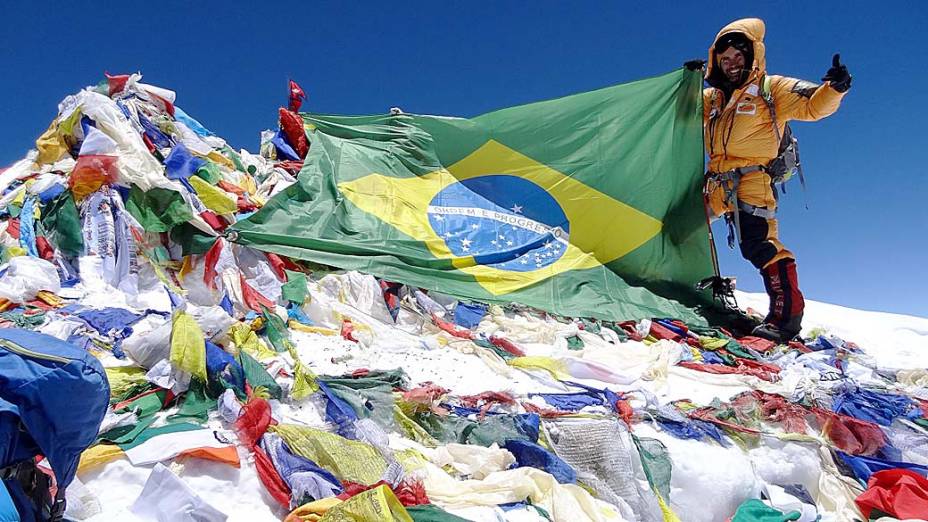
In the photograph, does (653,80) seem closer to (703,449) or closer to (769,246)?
(769,246)

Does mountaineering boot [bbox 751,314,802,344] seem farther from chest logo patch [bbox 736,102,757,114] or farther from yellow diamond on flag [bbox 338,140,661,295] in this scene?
chest logo patch [bbox 736,102,757,114]

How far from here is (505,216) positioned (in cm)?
668

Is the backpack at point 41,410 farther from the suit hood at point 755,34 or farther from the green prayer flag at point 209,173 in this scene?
the suit hood at point 755,34

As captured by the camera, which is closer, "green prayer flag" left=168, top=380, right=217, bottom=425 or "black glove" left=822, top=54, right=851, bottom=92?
"green prayer flag" left=168, top=380, right=217, bottom=425

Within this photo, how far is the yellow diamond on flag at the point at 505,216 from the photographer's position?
238 inches

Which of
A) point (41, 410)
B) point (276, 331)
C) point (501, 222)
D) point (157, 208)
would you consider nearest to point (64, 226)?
point (157, 208)

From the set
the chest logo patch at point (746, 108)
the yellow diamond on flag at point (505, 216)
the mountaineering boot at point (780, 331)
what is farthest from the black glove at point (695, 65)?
the mountaineering boot at point (780, 331)

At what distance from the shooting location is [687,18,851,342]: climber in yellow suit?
19.8 ft

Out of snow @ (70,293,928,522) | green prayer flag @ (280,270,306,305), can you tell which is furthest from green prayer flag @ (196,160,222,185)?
snow @ (70,293,928,522)

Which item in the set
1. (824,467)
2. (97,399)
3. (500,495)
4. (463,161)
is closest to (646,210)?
(463,161)

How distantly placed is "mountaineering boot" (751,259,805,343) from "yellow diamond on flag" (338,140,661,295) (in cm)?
133

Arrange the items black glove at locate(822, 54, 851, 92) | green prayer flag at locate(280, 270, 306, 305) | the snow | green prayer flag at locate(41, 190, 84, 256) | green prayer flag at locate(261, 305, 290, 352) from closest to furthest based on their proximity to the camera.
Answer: the snow, green prayer flag at locate(261, 305, 290, 352), green prayer flag at locate(41, 190, 84, 256), green prayer flag at locate(280, 270, 306, 305), black glove at locate(822, 54, 851, 92)

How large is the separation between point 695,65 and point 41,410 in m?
6.97

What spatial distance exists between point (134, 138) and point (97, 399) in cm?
421
